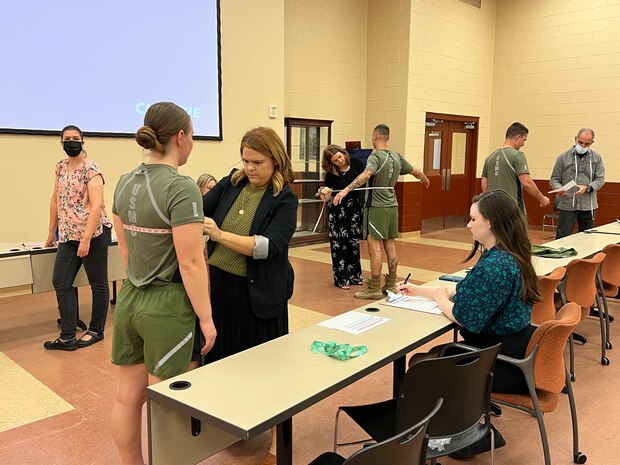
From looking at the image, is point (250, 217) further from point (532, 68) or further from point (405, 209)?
point (532, 68)

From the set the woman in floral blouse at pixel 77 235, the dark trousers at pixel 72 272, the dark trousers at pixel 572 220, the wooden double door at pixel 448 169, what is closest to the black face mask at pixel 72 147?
the woman in floral blouse at pixel 77 235

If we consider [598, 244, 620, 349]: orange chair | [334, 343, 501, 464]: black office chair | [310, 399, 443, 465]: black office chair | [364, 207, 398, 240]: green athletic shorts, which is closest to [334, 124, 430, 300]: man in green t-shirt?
[364, 207, 398, 240]: green athletic shorts

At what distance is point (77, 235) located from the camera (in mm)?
3514

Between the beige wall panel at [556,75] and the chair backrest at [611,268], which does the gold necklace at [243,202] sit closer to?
the chair backrest at [611,268]

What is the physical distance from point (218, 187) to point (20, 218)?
3.59 m

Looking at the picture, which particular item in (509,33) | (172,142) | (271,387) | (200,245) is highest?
(509,33)

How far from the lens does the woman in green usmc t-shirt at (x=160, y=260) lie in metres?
1.70

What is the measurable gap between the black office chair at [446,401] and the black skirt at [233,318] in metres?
0.50

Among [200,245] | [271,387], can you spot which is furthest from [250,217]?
[271,387]

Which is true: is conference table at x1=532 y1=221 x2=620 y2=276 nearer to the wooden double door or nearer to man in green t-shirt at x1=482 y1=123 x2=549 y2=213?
man in green t-shirt at x1=482 y1=123 x2=549 y2=213

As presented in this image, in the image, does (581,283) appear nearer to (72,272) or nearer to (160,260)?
(160,260)

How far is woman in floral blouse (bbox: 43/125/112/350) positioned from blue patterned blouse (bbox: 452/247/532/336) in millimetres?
2404

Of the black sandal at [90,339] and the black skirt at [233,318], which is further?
the black sandal at [90,339]

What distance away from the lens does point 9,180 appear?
16.1 feet
